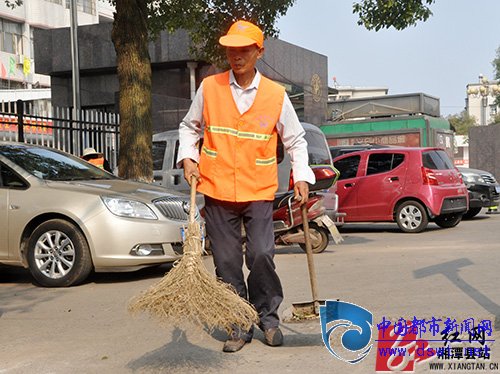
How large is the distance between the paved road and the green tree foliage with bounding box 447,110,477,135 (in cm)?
9712

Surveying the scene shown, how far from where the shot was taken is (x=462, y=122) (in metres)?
114

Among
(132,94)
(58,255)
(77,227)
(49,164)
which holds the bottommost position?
(58,255)

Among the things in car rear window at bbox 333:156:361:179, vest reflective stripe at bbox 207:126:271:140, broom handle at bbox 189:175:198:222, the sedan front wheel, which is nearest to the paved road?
the sedan front wheel

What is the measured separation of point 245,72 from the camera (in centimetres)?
486

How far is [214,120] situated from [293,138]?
54cm

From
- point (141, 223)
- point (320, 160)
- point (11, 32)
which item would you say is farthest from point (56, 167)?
point (11, 32)

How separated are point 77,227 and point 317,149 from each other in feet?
16.7

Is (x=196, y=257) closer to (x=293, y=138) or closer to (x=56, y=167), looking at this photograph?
(x=293, y=138)

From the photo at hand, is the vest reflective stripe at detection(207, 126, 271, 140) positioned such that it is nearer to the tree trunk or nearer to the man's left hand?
the man's left hand

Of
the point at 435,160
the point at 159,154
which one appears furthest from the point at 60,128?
the point at 435,160

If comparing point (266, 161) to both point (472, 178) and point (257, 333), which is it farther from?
point (472, 178)

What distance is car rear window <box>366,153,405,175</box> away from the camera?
14.0 m

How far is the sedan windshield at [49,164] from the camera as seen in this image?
8.83 metres

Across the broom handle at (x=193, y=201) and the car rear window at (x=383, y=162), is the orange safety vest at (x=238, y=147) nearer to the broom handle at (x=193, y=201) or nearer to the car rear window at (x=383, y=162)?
the broom handle at (x=193, y=201)
